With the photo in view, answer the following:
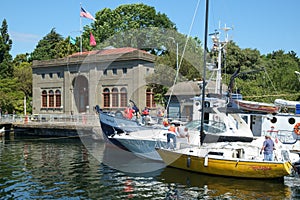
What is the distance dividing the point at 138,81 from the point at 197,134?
2078 centimetres

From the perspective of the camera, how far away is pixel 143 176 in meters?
17.7

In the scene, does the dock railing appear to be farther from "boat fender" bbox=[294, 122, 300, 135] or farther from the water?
"boat fender" bbox=[294, 122, 300, 135]

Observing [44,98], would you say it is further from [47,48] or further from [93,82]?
[47,48]

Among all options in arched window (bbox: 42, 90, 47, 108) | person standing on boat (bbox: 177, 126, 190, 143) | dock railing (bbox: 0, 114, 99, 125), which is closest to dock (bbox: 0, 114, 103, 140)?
dock railing (bbox: 0, 114, 99, 125)

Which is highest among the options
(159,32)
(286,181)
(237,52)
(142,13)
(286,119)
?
(142,13)

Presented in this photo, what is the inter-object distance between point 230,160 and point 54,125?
81.2ft

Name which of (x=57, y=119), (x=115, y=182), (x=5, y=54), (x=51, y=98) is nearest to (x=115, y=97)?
(x=57, y=119)

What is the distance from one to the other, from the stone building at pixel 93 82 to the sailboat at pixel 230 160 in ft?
75.2

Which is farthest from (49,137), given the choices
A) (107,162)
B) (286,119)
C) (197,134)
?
(286,119)

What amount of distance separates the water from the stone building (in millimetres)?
18917

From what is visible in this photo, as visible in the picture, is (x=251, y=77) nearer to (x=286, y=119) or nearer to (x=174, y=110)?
(x=174, y=110)

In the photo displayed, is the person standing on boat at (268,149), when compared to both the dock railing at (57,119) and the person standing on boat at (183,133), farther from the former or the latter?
the dock railing at (57,119)

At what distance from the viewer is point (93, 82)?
4459cm

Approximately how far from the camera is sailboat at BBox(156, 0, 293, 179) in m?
16.5
